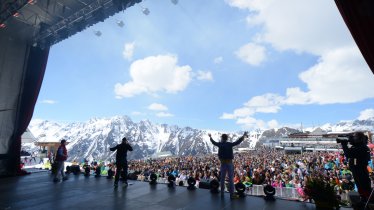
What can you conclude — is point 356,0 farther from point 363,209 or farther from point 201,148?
point 201,148

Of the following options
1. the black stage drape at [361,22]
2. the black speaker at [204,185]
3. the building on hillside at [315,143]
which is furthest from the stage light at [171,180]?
the building on hillside at [315,143]

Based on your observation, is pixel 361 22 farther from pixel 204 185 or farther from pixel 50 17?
pixel 50 17

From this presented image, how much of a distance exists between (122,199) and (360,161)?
5419 mm

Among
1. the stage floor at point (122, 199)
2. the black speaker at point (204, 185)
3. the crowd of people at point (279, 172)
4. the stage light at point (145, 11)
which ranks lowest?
the crowd of people at point (279, 172)

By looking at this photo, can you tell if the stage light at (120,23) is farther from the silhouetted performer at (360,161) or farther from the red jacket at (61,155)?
the silhouetted performer at (360,161)

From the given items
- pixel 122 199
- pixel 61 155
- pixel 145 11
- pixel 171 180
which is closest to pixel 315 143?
pixel 171 180

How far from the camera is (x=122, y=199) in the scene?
222 inches

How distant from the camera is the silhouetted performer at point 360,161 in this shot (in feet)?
15.5

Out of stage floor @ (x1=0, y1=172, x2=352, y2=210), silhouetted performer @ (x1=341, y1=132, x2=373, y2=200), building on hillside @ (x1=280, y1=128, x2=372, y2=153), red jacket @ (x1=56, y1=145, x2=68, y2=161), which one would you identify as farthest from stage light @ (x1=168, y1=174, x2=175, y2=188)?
building on hillside @ (x1=280, y1=128, x2=372, y2=153)

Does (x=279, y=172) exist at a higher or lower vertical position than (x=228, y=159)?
lower

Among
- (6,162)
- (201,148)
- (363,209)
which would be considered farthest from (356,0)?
(201,148)

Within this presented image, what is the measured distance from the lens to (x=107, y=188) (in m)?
6.99

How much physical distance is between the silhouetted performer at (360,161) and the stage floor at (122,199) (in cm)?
113

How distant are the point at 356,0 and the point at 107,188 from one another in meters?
7.86
